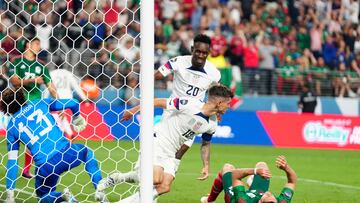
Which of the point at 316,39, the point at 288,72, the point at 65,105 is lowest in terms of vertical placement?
the point at 288,72

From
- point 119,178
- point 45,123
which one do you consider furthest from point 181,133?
point 45,123

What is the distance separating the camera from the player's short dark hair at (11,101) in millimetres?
9128

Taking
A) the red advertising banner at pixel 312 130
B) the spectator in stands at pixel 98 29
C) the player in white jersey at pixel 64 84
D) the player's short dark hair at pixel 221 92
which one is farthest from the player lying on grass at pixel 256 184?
the red advertising banner at pixel 312 130

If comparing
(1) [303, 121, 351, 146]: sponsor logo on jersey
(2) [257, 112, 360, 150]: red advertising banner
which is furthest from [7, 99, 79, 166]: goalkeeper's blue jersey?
(1) [303, 121, 351, 146]: sponsor logo on jersey

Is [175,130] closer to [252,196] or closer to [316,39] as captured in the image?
[252,196]

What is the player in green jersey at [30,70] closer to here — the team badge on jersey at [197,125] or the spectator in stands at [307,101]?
the team badge on jersey at [197,125]

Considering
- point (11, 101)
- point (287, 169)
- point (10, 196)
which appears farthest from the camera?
point (10, 196)

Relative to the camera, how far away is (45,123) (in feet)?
29.8

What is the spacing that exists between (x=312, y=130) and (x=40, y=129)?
37.7 feet

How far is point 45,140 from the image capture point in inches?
356

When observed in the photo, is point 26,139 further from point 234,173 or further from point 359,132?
point 359,132

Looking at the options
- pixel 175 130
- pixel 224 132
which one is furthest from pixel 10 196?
pixel 224 132

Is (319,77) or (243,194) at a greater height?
(243,194)

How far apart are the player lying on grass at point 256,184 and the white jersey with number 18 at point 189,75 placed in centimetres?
223
